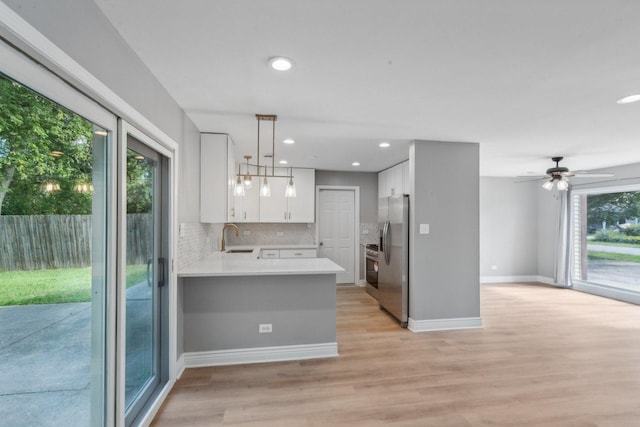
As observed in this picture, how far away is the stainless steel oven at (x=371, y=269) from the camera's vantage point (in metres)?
5.45

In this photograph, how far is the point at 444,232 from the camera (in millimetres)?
3824

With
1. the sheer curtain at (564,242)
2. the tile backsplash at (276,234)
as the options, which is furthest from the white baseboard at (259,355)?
the sheer curtain at (564,242)

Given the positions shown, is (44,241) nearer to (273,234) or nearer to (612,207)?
(273,234)

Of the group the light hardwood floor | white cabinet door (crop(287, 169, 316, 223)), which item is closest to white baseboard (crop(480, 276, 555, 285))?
the light hardwood floor

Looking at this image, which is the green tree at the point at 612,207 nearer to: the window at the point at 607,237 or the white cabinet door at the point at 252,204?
the window at the point at 607,237

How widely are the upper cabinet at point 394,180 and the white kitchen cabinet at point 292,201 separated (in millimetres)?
1376

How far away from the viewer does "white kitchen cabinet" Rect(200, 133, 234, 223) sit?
3.32 metres

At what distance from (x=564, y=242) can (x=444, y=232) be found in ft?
13.7

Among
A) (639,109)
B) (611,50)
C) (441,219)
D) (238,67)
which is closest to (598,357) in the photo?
(441,219)

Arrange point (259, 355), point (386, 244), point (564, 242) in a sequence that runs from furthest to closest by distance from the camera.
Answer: point (564, 242) < point (386, 244) < point (259, 355)

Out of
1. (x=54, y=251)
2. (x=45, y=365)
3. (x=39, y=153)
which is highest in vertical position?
(x=39, y=153)

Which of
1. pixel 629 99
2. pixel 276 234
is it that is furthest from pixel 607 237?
pixel 276 234

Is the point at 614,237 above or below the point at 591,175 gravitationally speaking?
below

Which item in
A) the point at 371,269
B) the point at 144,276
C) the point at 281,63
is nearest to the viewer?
the point at 281,63
